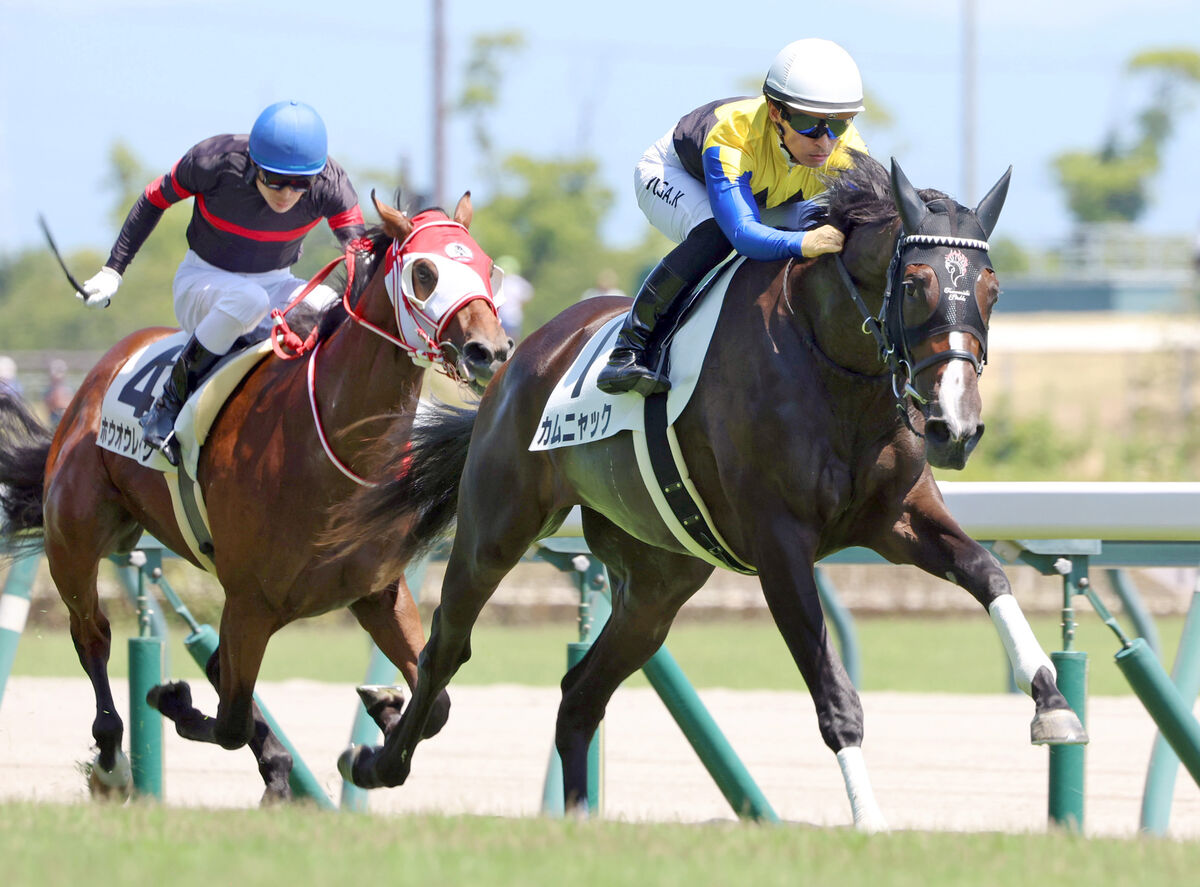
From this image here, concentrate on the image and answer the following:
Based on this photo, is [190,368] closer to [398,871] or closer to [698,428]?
[698,428]

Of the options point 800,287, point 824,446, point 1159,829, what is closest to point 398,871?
point 824,446

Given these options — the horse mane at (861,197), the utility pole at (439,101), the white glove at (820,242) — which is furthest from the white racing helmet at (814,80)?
the utility pole at (439,101)

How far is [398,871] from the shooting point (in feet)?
10.4

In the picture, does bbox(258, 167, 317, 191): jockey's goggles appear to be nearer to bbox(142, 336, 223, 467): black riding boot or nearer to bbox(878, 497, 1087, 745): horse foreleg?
bbox(142, 336, 223, 467): black riding boot

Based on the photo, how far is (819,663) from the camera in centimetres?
411

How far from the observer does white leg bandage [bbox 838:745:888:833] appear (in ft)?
12.8

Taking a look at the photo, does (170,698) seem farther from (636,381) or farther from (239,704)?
(636,381)

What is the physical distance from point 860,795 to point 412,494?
84.2 inches

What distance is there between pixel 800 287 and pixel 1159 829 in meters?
2.06

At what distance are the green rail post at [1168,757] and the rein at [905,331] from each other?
1.72m

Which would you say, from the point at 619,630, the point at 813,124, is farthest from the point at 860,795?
the point at 813,124

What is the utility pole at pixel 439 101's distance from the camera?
880 inches

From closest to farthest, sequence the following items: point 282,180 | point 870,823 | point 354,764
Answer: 1. point 870,823
2. point 354,764
3. point 282,180

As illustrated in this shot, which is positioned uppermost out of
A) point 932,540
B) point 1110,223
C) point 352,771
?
point 932,540
